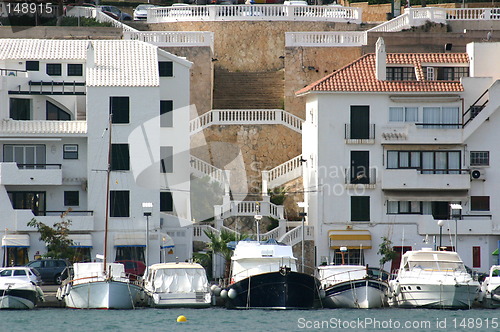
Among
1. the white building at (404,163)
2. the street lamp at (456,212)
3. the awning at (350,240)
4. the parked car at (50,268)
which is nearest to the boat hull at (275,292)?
the parked car at (50,268)

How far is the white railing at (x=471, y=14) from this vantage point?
10238cm

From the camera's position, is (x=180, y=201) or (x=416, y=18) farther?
(x=416, y=18)

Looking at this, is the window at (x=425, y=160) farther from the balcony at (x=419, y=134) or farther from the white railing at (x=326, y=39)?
the white railing at (x=326, y=39)

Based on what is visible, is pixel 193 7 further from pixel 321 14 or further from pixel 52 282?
pixel 52 282

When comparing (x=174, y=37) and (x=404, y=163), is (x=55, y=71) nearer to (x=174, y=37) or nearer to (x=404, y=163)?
(x=174, y=37)

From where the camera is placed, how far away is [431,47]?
321ft

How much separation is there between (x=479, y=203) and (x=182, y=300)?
20.1m

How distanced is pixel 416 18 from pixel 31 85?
917 inches

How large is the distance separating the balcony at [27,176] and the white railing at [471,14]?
26.7 meters

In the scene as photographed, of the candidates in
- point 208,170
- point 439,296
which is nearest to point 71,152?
point 208,170

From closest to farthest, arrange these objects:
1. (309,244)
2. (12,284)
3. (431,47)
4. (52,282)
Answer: (12,284) < (52,282) < (309,244) < (431,47)

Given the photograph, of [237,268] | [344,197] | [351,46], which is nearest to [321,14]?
[351,46]

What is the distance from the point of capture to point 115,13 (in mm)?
108188

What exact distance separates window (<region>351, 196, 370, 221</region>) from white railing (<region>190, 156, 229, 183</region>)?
6865 mm
